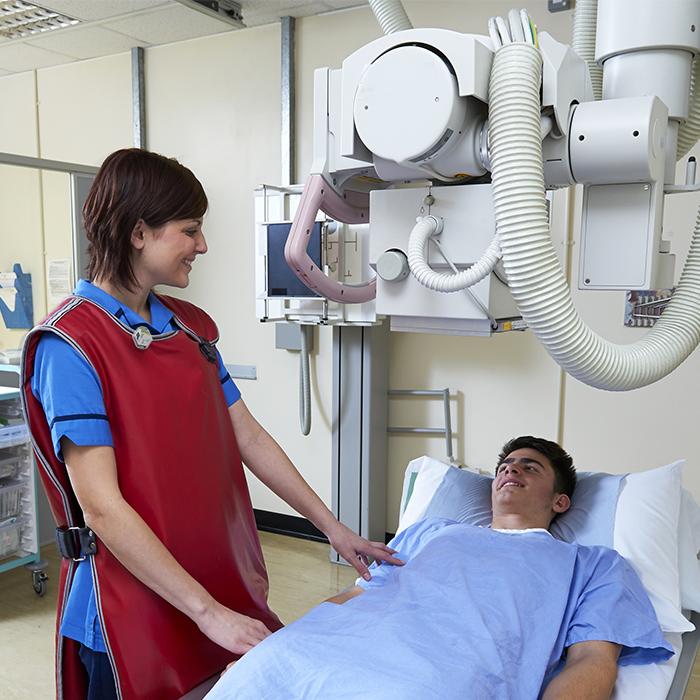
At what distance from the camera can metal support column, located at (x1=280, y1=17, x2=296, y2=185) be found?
3.12m

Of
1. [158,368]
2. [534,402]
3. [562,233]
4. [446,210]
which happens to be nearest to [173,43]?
[562,233]

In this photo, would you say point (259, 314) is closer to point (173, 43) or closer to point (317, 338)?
point (317, 338)

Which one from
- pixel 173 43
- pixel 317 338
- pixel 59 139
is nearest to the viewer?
pixel 317 338

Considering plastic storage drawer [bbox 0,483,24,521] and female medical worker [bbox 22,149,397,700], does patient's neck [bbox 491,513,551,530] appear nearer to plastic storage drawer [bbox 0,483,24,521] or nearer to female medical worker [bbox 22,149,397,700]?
female medical worker [bbox 22,149,397,700]

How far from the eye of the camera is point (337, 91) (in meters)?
0.99

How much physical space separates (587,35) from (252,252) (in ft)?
8.24

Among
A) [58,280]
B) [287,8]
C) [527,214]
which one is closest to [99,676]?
[527,214]

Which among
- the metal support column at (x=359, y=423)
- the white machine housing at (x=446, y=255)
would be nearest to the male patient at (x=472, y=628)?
the white machine housing at (x=446, y=255)

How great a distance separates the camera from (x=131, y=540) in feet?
3.51

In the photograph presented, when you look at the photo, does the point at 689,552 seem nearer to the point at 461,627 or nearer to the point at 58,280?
the point at 461,627

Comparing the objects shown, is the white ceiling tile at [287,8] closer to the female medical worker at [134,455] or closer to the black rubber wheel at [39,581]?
the female medical worker at [134,455]

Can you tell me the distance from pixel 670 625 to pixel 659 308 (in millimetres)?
1268

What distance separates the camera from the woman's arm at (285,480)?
1421mm

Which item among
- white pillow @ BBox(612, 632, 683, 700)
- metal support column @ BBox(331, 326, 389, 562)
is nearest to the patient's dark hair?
white pillow @ BBox(612, 632, 683, 700)
